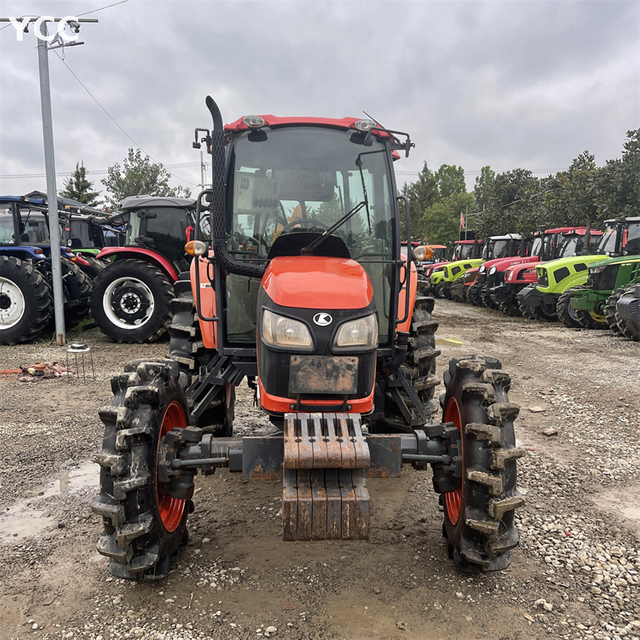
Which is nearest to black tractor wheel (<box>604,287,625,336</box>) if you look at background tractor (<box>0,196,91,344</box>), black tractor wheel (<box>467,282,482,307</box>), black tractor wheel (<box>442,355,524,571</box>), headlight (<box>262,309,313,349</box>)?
black tractor wheel (<box>467,282,482,307</box>)

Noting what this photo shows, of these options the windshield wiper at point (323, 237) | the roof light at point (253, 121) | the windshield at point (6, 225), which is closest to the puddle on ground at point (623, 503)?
the windshield wiper at point (323, 237)

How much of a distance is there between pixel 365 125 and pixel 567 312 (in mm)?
11181

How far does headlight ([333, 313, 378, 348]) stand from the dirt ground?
4.18ft

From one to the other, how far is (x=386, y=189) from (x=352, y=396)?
5.10 feet

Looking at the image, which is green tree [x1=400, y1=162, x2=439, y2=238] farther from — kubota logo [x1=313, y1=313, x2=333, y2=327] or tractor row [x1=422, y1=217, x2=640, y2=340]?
kubota logo [x1=313, y1=313, x2=333, y2=327]

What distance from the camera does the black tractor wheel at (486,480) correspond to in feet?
8.55

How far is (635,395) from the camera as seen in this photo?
21.3ft

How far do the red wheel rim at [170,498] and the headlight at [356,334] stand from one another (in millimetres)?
1049

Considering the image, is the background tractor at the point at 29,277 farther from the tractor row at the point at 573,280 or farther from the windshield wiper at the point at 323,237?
the windshield wiper at the point at 323,237

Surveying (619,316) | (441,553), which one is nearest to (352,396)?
(441,553)

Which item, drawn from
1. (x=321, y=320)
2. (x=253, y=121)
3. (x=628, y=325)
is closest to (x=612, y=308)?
(x=628, y=325)

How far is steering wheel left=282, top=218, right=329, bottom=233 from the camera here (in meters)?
3.50

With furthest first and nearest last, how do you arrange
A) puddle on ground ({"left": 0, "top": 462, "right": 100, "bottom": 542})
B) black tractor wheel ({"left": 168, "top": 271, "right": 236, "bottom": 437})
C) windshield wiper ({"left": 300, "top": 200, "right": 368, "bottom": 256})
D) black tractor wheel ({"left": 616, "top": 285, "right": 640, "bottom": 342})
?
black tractor wheel ({"left": 616, "top": 285, "right": 640, "bottom": 342}), black tractor wheel ({"left": 168, "top": 271, "right": 236, "bottom": 437}), puddle on ground ({"left": 0, "top": 462, "right": 100, "bottom": 542}), windshield wiper ({"left": 300, "top": 200, "right": 368, "bottom": 256})

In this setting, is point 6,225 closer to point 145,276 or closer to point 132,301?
point 132,301
